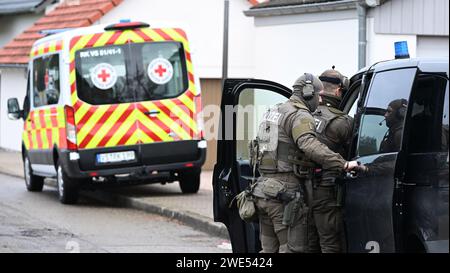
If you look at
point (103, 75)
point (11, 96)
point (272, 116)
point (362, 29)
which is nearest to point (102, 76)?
point (103, 75)

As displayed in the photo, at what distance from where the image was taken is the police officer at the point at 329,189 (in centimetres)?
647

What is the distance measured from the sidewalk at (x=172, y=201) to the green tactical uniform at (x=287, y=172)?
4.51m

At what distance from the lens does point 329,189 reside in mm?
6523

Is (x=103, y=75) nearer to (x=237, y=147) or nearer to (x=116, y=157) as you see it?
(x=116, y=157)

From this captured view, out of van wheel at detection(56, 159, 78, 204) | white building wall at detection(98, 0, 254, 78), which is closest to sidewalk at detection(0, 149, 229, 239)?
van wheel at detection(56, 159, 78, 204)

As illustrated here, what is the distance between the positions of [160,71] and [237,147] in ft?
22.1

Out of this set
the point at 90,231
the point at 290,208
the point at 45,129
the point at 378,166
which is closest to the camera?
the point at 378,166

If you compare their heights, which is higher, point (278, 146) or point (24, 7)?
point (24, 7)

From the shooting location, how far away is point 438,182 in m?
5.17

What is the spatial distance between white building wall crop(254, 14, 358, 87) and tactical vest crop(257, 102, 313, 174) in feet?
27.0
